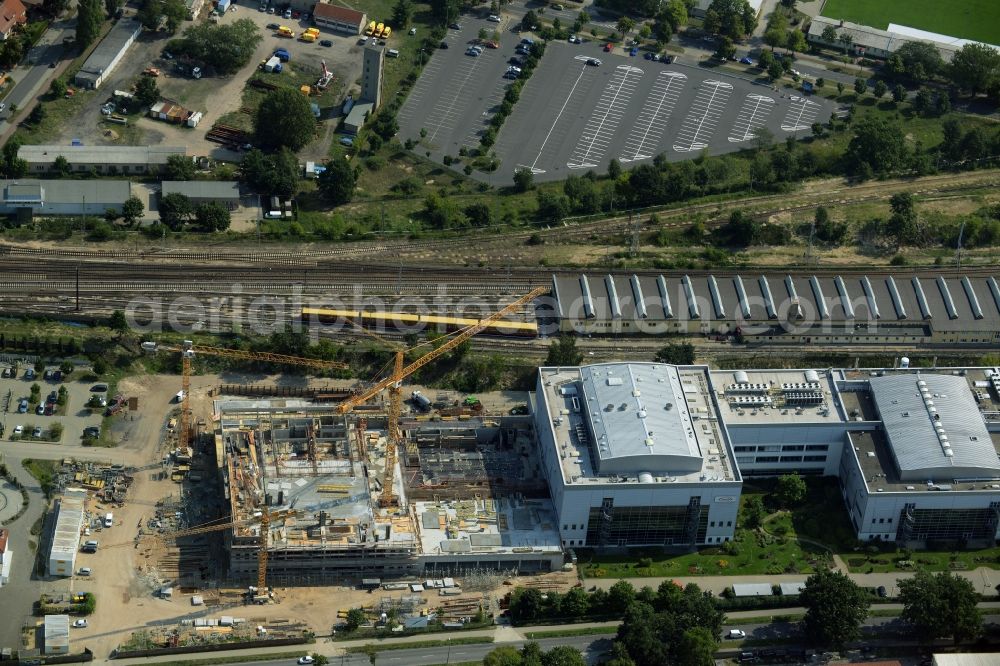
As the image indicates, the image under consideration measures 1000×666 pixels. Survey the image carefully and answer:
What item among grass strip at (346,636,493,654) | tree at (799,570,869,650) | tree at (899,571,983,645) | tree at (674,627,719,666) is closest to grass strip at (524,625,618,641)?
grass strip at (346,636,493,654)

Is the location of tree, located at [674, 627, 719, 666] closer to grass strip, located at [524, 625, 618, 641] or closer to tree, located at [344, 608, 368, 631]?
grass strip, located at [524, 625, 618, 641]

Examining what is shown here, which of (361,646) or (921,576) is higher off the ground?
(921,576)

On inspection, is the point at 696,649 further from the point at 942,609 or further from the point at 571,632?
the point at 942,609

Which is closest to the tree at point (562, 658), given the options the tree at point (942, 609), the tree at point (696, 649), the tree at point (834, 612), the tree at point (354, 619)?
the tree at point (696, 649)

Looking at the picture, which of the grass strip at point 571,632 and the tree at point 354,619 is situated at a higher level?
the grass strip at point 571,632

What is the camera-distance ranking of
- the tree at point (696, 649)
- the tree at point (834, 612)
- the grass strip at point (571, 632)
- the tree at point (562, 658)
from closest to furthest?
1. the tree at point (562, 658)
2. the tree at point (696, 649)
3. the tree at point (834, 612)
4. the grass strip at point (571, 632)

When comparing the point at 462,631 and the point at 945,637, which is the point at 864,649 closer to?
the point at 945,637

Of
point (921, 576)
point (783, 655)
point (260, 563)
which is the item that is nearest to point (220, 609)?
point (260, 563)

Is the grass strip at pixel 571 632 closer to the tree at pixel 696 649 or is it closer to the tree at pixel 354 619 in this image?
the tree at pixel 696 649
